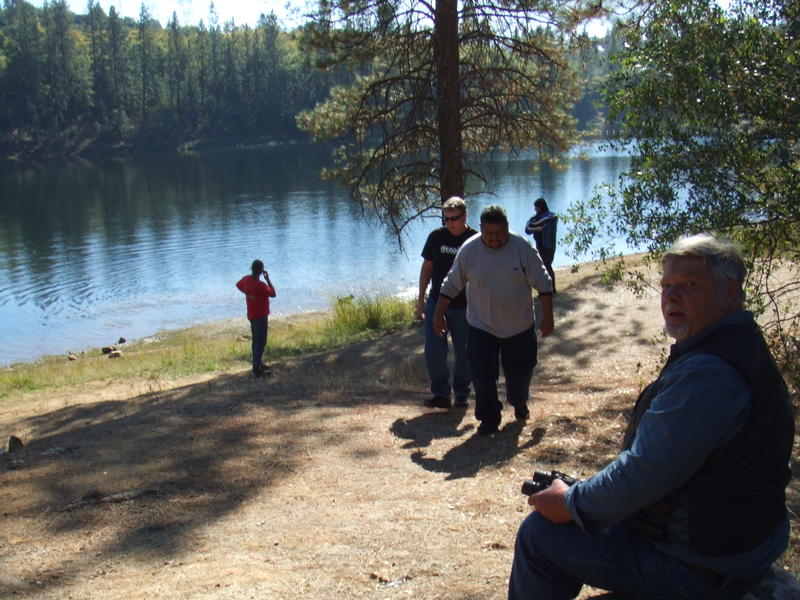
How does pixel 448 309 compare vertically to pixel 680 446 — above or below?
below

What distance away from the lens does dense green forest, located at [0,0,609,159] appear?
300 feet

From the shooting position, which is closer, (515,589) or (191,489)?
(515,589)

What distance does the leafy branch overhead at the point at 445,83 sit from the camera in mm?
13789

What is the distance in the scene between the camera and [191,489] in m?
5.46

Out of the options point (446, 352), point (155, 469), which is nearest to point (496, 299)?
point (446, 352)

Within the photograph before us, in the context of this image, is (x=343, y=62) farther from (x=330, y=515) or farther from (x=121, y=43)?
(x=121, y=43)

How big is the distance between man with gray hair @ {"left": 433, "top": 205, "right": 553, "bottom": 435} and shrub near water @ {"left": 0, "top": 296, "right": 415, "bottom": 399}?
770 centimetres

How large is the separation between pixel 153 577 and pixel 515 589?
2.04 meters

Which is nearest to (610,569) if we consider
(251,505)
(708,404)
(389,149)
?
(708,404)

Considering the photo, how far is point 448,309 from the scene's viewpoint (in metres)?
7.12

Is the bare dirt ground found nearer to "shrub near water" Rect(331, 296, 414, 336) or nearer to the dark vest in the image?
the dark vest

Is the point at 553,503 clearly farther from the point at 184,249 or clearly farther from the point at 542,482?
the point at 184,249

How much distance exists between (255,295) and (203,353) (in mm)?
4518

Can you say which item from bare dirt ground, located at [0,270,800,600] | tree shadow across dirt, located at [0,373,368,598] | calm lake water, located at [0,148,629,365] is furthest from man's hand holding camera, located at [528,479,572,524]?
calm lake water, located at [0,148,629,365]
